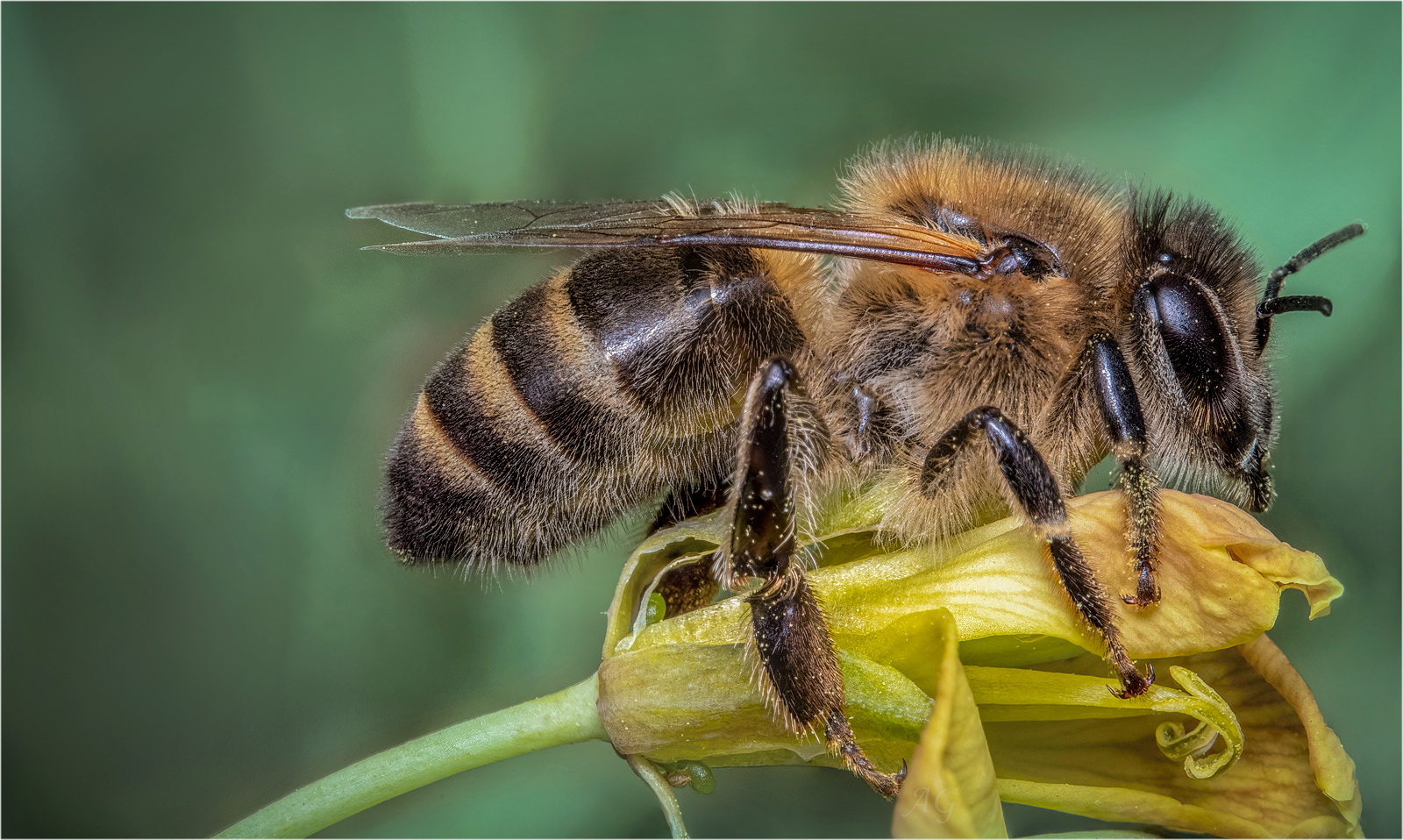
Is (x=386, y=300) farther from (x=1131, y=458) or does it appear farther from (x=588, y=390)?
(x=1131, y=458)

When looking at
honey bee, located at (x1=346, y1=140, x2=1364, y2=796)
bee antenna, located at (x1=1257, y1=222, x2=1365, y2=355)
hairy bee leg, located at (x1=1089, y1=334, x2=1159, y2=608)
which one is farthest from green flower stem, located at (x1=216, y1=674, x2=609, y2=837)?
bee antenna, located at (x1=1257, y1=222, x2=1365, y2=355)

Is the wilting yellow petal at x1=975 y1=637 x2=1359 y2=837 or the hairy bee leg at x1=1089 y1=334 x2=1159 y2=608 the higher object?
the hairy bee leg at x1=1089 y1=334 x2=1159 y2=608

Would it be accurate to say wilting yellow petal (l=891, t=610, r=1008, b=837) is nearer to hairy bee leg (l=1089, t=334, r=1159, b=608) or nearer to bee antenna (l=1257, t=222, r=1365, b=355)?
hairy bee leg (l=1089, t=334, r=1159, b=608)

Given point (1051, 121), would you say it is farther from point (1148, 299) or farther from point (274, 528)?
point (274, 528)

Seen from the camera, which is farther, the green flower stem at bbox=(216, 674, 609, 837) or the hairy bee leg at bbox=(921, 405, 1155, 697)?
the green flower stem at bbox=(216, 674, 609, 837)

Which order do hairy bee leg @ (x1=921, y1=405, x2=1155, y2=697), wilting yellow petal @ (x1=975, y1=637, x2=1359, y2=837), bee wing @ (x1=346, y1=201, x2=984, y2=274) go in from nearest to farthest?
hairy bee leg @ (x1=921, y1=405, x2=1155, y2=697) < wilting yellow petal @ (x1=975, y1=637, x2=1359, y2=837) < bee wing @ (x1=346, y1=201, x2=984, y2=274)

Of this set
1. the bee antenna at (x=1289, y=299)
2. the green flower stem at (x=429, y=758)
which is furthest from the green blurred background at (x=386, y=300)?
the green flower stem at (x=429, y=758)

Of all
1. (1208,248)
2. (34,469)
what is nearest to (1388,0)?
(1208,248)
